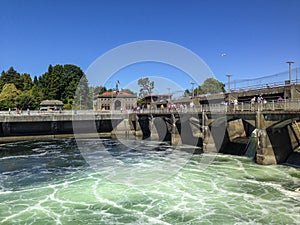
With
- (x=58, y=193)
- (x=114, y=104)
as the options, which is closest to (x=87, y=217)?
(x=58, y=193)

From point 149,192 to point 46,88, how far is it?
87.7 meters

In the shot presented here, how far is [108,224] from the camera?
14.2 meters

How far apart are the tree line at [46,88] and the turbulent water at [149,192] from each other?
2510 inches

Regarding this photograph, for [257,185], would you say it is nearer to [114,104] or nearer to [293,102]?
[293,102]

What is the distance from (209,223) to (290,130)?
18.7 meters

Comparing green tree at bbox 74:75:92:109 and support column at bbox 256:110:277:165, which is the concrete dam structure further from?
green tree at bbox 74:75:92:109

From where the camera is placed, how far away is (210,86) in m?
105


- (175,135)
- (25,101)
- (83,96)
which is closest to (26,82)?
(25,101)

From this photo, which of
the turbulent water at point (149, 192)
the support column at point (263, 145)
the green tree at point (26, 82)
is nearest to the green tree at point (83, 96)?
the green tree at point (26, 82)

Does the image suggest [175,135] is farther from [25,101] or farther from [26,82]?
[26,82]

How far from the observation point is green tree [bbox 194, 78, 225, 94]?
329ft

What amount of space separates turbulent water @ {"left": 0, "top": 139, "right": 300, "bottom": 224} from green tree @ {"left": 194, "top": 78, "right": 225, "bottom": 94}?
2787 inches

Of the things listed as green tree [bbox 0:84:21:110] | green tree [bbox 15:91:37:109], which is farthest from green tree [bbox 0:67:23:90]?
green tree [bbox 15:91:37:109]

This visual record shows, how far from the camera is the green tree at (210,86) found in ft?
329
